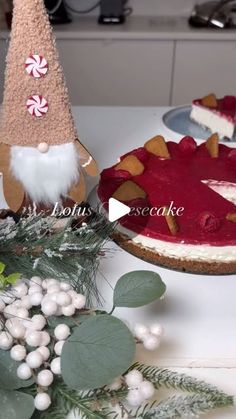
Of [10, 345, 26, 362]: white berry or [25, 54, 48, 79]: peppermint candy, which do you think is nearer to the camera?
[10, 345, 26, 362]: white berry

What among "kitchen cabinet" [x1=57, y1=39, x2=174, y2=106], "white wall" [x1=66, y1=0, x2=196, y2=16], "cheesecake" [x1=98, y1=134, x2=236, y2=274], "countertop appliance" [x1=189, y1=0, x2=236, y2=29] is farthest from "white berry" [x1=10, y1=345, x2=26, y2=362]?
"white wall" [x1=66, y1=0, x2=196, y2=16]

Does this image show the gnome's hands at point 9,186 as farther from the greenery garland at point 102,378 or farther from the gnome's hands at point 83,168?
the greenery garland at point 102,378

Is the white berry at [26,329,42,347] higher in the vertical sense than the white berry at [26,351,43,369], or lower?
higher

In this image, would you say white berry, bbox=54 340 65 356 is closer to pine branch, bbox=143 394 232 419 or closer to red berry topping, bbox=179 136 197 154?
pine branch, bbox=143 394 232 419

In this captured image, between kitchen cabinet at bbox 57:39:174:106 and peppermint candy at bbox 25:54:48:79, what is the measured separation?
1.47m

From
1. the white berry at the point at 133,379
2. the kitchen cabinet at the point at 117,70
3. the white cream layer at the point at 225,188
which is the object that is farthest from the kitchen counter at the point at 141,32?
the white berry at the point at 133,379

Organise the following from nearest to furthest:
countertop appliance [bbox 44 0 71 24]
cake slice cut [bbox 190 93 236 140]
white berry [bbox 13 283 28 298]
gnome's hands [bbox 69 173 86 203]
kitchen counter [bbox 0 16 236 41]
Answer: white berry [bbox 13 283 28 298] → gnome's hands [bbox 69 173 86 203] → cake slice cut [bbox 190 93 236 140] → kitchen counter [bbox 0 16 236 41] → countertop appliance [bbox 44 0 71 24]

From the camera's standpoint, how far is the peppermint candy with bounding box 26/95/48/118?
69cm

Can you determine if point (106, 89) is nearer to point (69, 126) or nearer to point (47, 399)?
point (69, 126)

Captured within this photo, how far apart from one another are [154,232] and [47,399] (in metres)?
0.34

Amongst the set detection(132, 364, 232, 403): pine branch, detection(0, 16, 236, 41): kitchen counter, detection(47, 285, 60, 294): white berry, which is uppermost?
detection(47, 285, 60, 294): white berry

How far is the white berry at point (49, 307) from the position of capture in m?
0.50

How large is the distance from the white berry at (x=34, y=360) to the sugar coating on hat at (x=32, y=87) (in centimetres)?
34

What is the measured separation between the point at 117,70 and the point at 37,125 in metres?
1.51
